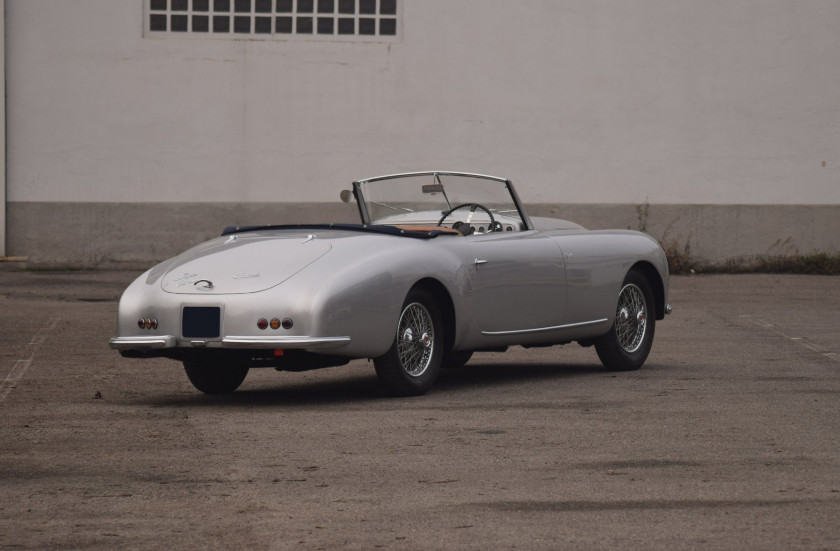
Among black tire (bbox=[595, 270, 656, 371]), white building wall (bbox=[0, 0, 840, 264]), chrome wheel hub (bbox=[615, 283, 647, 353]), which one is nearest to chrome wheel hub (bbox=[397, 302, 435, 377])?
black tire (bbox=[595, 270, 656, 371])

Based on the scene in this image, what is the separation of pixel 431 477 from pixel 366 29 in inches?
663

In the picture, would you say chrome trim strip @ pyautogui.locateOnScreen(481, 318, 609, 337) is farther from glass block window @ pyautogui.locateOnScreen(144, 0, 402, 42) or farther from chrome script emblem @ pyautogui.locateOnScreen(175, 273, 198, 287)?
glass block window @ pyautogui.locateOnScreen(144, 0, 402, 42)

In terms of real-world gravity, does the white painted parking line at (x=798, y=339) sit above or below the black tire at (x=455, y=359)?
below

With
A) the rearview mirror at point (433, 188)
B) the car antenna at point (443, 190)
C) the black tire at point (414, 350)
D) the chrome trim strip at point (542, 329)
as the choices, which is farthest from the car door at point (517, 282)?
the rearview mirror at point (433, 188)

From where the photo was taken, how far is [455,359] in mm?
9117

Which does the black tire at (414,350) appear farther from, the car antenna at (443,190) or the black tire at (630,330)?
the black tire at (630,330)

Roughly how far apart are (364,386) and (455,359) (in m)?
0.76

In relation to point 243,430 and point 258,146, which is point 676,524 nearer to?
point 243,430

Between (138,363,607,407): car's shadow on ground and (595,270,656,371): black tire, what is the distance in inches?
6.2

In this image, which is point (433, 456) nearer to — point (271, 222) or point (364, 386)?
point (364, 386)

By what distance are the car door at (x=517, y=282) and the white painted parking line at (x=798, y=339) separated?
2381 mm

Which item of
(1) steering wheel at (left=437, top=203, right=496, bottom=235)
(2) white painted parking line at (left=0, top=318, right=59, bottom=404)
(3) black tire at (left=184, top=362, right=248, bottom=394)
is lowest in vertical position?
(2) white painted parking line at (left=0, top=318, right=59, bottom=404)

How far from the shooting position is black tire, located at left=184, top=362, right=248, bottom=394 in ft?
Answer: 26.9

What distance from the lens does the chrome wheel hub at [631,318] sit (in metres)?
9.55
